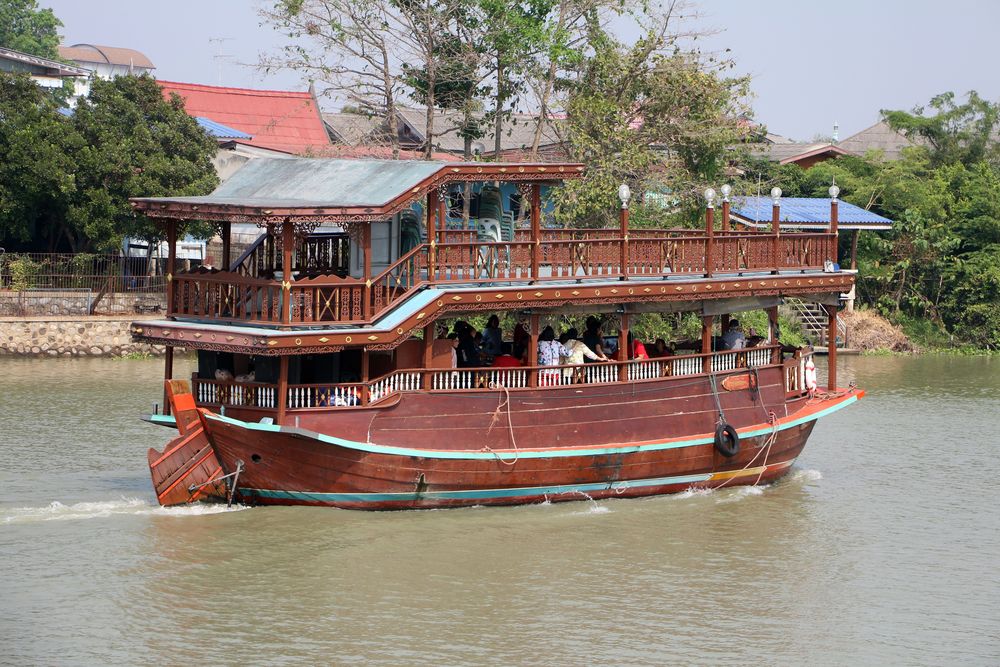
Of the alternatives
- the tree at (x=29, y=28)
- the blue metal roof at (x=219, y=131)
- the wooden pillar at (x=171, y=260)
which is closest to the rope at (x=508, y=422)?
the wooden pillar at (x=171, y=260)

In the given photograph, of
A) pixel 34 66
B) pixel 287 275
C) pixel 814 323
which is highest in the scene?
pixel 34 66

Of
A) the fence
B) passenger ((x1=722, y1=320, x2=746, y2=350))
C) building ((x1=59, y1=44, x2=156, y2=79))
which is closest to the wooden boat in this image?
passenger ((x1=722, y1=320, x2=746, y2=350))

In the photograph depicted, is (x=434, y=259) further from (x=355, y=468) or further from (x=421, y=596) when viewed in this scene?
(x=421, y=596)

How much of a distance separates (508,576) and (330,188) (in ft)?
14.8

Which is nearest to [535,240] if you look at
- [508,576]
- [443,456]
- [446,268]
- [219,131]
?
[446,268]

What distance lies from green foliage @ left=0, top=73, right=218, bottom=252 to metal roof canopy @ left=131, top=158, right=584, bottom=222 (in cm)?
1182

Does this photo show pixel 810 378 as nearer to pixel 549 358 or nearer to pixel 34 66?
pixel 549 358

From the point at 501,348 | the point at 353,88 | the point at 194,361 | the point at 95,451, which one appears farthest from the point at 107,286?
the point at 501,348

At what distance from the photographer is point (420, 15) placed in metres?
24.7

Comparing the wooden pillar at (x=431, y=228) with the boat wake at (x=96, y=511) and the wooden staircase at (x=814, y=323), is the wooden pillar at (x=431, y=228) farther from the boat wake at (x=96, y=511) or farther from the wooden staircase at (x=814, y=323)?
the wooden staircase at (x=814, y=323)

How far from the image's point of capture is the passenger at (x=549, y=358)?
14.8 meters

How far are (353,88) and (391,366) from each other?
458 inches

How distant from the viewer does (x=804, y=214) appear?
30.7 meters

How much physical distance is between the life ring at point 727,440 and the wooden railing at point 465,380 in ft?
2.15
